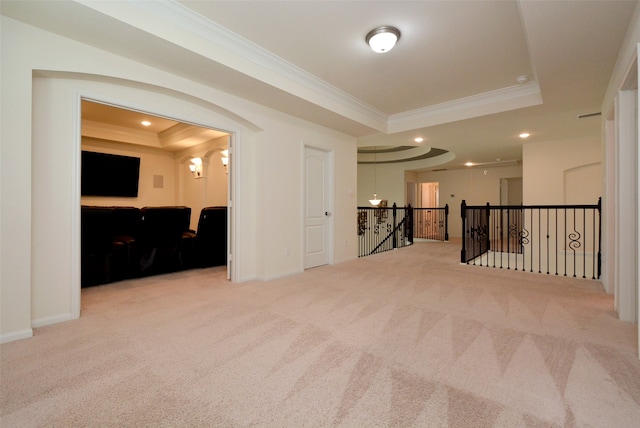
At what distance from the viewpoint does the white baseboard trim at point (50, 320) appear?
8.15 feet

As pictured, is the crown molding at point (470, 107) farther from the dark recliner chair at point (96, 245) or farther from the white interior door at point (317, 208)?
the dark recliner chair at point (96, 245)

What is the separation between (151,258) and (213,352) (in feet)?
9.82

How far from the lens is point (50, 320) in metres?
2.56

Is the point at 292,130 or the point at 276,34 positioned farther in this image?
the point at 292,130

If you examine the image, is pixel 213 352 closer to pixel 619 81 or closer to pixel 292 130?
pixel 292 130

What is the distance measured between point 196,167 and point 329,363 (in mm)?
6246

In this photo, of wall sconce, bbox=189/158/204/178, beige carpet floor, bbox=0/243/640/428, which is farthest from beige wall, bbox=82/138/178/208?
beige carpet floor, bbox=0/243/640/428

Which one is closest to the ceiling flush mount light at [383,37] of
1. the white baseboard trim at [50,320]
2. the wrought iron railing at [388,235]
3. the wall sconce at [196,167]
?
the white baseboard trim at [50,320]

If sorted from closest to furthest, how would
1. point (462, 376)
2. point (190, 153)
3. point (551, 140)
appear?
point (462, 376), point (551, 140), point (190, 153)

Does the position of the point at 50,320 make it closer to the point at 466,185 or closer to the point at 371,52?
the point at 371,52

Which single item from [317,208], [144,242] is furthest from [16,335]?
[317,208]

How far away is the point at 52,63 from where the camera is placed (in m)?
2.43

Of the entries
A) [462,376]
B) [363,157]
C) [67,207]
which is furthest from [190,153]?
[462,376]

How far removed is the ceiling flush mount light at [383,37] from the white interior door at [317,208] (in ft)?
7.41
